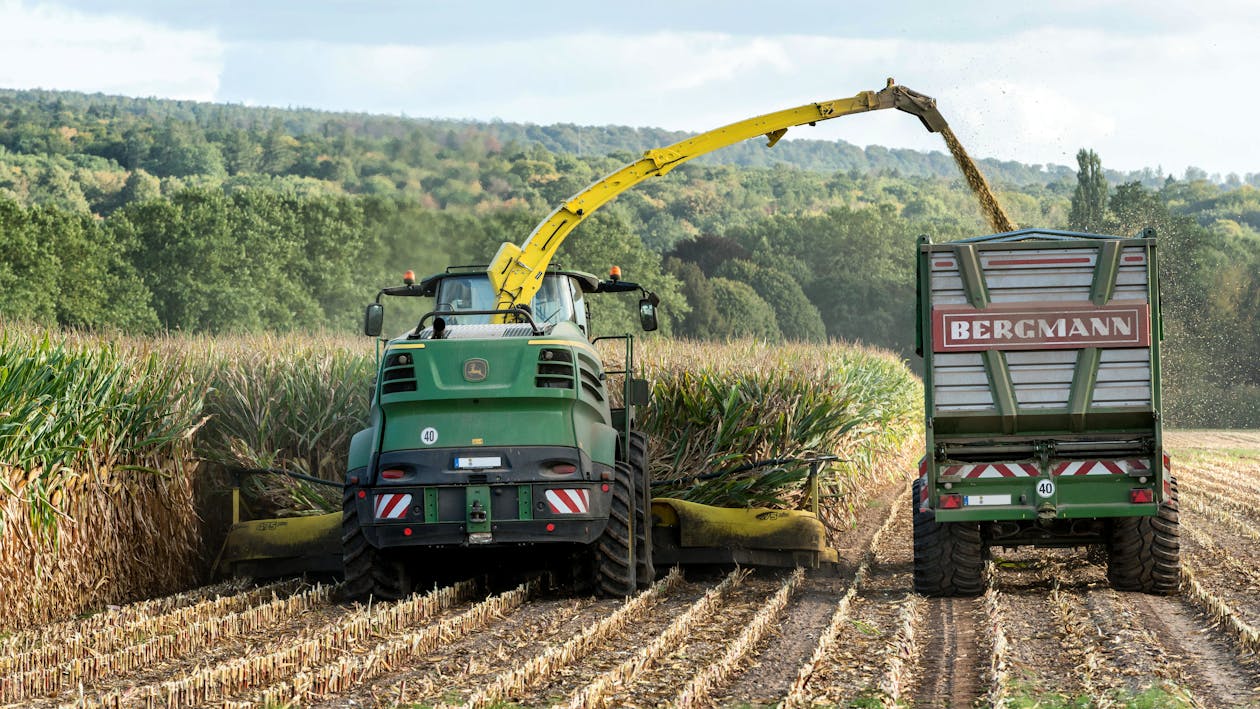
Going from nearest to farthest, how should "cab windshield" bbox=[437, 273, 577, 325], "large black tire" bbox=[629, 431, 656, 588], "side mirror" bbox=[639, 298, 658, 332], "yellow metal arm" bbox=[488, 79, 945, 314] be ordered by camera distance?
"large black tire" bbox=[629, 431, 656, 588] < "side mirror" bbox=[639, 298, 658, 332] < "cab windshield" bbox=[437, 273, 577, 325] < "yellow metal arm" bbox=[488, 79, 945, 314]

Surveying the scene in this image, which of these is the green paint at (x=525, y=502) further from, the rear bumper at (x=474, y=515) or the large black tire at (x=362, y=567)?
the large black tire at (x=362, y=567)

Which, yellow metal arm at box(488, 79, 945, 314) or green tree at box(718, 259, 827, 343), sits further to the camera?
A: green tree at box(718, 259, 827, 343)

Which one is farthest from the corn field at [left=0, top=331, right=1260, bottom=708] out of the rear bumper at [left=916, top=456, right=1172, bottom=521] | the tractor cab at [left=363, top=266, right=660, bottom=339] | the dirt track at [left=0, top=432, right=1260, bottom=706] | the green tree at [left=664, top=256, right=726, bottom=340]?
the green tree at [left=664, top=256, right=726, bottom=340]

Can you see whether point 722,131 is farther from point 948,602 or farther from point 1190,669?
point 1190,669

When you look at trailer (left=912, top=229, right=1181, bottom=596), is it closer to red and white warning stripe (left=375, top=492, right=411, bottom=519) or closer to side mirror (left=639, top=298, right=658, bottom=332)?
side mirror (left=639, top=298, right=658, bottom=332)

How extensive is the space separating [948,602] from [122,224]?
52.7 metres

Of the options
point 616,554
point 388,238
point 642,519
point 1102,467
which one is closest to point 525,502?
point 616,554

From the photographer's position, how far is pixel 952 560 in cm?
1157

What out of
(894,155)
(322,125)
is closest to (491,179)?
(322,125)

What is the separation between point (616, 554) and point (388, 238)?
34254mm

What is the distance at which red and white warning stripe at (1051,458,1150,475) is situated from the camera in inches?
444

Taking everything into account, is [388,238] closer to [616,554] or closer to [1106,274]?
[616,554]

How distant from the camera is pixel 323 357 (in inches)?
611

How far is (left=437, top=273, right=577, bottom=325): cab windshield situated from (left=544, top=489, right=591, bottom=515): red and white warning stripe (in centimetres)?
271
